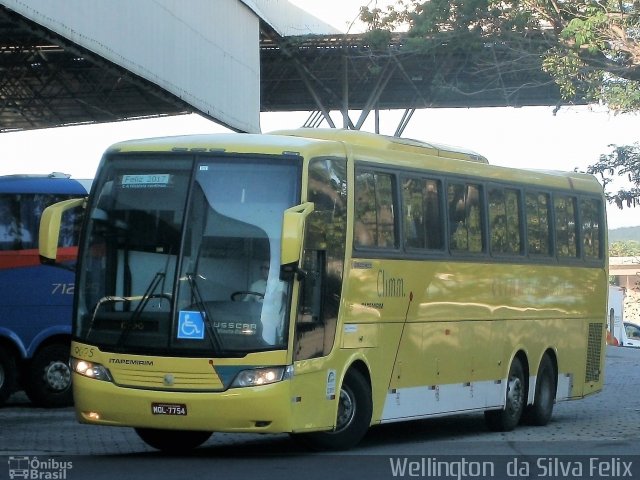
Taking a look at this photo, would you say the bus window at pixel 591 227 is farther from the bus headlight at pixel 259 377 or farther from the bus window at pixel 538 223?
the bus headlight at pixel 259 377

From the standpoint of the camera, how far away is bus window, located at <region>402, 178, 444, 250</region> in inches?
587

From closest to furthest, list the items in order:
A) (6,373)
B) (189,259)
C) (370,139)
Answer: (189,259)
(370,139)
(6,373)

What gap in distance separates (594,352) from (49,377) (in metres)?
7.85

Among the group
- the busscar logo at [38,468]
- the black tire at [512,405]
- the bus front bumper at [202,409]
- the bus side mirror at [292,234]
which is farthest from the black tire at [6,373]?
the bus side mirror at [292,234]

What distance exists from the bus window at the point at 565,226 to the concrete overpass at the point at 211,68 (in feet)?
12.7

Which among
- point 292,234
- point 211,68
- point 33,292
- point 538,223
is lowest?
point 33,292

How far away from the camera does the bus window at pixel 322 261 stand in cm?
1263

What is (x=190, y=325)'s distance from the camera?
12.1m

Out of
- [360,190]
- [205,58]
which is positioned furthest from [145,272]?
[205,58]

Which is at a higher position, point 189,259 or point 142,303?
point 189,259

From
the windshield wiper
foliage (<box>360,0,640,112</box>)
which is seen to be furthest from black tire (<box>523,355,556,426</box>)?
the windshield wiper

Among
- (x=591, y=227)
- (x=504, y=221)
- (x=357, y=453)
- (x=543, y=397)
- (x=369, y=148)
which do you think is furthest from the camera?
(x=591, y=227)

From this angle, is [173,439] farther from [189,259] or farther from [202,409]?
[189,259]

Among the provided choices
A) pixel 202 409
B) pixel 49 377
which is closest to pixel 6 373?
pixel 49 377
